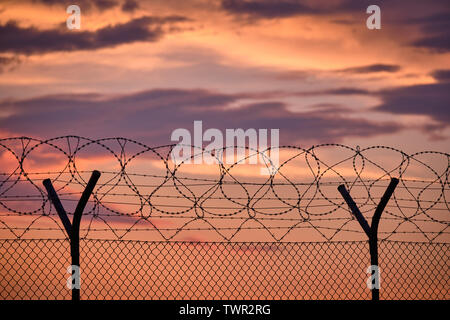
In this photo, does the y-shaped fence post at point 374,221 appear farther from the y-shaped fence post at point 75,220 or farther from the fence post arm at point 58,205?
the fence post arm at point 58,205

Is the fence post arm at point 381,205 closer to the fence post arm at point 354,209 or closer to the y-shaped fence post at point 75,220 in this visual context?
the fence post arm at point 354,209

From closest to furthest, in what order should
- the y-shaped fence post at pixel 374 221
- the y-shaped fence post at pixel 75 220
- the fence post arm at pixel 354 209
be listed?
the y-shaped fence post at pixel 75 220, the y-shaped fence post at pixel 374 221, the fence post arm at pixel 354 209

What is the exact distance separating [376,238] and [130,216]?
2914 mm

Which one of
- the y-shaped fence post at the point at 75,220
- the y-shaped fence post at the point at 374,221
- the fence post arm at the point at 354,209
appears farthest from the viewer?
the fence post arm at the point at 354,209

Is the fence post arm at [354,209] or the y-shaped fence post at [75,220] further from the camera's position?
the fence post arm at [354,209]

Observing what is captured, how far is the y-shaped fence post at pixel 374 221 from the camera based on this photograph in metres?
8.41

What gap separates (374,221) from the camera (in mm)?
8516

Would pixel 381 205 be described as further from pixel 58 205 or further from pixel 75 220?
pixel 58 205

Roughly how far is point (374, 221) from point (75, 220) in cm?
350

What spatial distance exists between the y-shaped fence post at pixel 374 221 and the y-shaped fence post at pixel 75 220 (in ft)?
9.81

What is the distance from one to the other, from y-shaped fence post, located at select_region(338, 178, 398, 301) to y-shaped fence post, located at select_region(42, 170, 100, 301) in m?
2.99

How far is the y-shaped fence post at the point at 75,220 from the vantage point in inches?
298

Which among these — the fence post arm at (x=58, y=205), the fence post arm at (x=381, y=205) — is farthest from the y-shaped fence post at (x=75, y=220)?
the fence post arm at (x=381, y=205)

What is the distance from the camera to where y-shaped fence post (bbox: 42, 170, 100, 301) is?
298 inches
